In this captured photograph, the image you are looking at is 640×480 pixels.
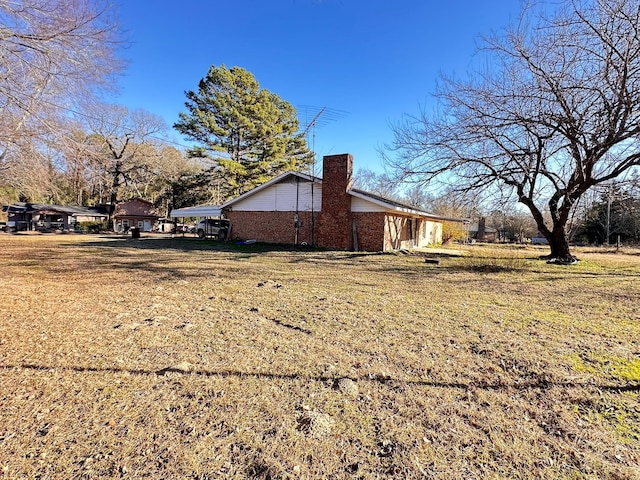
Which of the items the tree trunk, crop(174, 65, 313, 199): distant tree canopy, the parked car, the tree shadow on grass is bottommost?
the tree shadow on grass

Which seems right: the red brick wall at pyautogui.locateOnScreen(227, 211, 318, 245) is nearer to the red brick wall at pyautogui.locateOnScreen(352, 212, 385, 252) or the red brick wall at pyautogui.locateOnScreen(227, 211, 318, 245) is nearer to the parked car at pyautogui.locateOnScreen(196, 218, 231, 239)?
the parked car at pyautogui.locateOnScreen(196, 218, 231, 239)

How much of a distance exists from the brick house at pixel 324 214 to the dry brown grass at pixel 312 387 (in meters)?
9.49

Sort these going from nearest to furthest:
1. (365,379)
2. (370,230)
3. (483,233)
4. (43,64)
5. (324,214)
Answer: (365,379) < (43,64) < (370,230) < (324,214) < (483,233)

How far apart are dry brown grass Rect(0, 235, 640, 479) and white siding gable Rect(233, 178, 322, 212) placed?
1100 centimetres

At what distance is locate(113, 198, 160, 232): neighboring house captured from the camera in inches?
1475

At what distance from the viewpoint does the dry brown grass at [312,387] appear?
6.40 feet

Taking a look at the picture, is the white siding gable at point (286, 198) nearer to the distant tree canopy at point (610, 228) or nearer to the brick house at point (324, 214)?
the brick house at point (324, 214)

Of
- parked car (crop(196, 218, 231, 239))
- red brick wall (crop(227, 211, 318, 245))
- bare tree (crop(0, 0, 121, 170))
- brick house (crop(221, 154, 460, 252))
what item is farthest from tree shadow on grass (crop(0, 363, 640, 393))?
parked car (crop(196, 218, 231, 239))

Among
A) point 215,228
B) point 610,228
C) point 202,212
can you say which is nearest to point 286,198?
point 202,212

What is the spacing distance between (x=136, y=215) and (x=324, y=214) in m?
31.7

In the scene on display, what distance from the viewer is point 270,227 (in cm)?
1811

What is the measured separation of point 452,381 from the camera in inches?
116

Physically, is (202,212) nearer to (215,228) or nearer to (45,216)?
(215,228)

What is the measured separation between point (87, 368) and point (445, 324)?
4.36m
